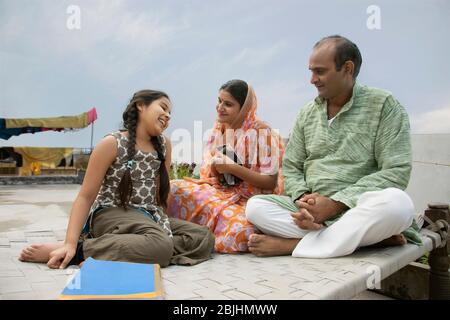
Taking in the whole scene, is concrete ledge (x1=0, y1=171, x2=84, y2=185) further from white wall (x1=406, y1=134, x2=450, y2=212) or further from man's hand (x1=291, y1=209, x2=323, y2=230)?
man's hand (x1=291, y1=209, x2=323, y2=230)

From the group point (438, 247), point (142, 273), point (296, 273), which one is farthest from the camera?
point (438, 247)

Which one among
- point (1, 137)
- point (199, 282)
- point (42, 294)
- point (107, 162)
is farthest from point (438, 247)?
point (1, 137)

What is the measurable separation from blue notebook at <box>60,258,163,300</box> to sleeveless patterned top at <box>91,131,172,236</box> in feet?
1.71

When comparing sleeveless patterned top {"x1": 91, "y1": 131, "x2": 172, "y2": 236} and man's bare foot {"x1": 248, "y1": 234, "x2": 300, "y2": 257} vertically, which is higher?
sleeveless patterned top {"x1": 91, "y1": 131, "x2": 172, "y2": 236}

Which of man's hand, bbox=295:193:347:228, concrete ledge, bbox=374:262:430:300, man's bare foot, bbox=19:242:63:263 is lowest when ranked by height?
concrete ledge, bbox=374:262:430:300

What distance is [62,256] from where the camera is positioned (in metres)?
1.84

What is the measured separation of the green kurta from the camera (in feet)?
7.06

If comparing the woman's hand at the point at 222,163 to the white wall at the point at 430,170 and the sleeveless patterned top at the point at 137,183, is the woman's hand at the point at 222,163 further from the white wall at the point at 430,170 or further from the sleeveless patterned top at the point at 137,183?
the white wall at the point at 430,170

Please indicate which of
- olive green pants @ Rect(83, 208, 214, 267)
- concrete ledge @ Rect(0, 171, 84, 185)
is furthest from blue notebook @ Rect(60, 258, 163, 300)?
concrete ledge @ Rect(0, 171, 84, 185)

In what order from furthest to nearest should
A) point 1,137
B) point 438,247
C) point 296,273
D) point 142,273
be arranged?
point 1,137 < point 438,247 < point 296,273 < point 142,273

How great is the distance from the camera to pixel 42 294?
1454mm

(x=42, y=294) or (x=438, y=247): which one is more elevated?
(x=42, y=294)

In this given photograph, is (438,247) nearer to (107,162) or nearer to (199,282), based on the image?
(199,282)
